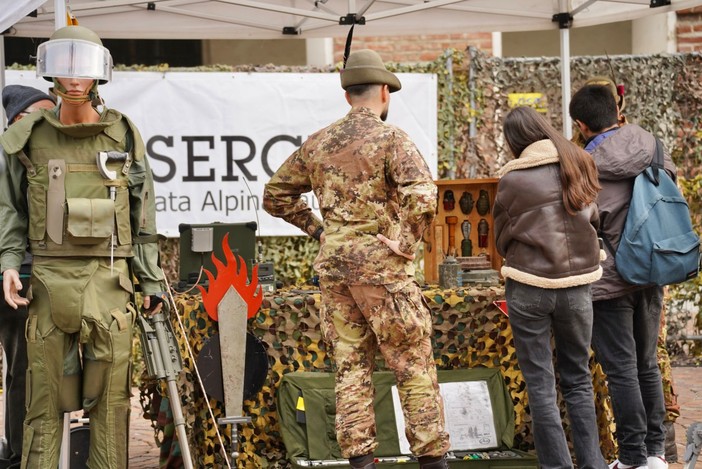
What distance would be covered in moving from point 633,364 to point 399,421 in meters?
1.24

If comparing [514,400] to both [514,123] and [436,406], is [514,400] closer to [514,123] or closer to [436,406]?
[436,406]

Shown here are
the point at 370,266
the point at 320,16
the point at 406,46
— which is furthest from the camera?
the point at 406,46

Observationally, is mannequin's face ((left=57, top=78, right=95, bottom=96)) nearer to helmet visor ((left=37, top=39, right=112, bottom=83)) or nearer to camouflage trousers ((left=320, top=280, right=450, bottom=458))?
helmet visor ((left=37, top=39, right=112, bottom=83))

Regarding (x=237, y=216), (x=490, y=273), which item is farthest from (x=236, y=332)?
(x=237, y=216)

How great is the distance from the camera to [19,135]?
175 inches

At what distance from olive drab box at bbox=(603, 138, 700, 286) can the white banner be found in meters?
3.70

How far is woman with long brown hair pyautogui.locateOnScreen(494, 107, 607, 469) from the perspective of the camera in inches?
192

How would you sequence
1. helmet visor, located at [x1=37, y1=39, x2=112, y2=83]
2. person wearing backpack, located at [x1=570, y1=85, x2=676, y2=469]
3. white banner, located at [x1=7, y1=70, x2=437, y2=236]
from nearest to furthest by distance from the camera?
1. helmet visor, located at [x1=37, y1=39, x2=112, y2=83]
2. person wearing backpack, located at [x1=570, y1=85, x2=676, y2=469]
3. white banner, located at [x1=7, y1=70, x2=437, y2=236]

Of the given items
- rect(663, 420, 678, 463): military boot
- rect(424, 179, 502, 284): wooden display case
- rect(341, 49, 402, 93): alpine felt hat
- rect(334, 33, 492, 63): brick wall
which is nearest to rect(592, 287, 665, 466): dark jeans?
rect(663, 420, 678, 463): military boot

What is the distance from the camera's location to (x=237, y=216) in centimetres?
865

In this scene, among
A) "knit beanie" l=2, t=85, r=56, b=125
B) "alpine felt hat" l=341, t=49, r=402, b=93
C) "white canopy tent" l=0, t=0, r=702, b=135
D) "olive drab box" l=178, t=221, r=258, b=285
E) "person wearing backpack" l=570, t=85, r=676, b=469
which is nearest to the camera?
"alpine felt hat" l=341, t=49, r=402, b=93

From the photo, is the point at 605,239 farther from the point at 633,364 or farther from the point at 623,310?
the point at 633,364

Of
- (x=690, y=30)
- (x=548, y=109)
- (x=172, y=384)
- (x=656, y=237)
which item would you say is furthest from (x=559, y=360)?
(x=690, y=30)

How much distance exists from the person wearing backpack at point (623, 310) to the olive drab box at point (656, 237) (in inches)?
2.2
